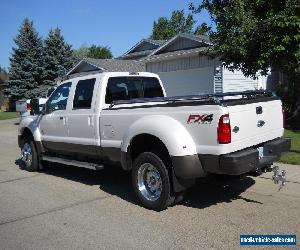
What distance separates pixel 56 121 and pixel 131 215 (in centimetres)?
315

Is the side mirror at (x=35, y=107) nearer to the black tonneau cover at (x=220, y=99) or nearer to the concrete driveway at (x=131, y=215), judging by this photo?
the concrete driveway at (x=131, y=215)

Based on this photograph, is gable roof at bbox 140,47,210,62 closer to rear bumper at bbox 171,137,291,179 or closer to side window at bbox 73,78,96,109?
side window at bbox 73,78,96,109

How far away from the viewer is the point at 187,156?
563 centimetres

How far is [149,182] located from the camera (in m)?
6.35

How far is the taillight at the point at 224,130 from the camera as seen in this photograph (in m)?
5.32

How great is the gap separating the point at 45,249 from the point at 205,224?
6.55 ft

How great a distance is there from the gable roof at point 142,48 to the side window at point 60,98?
22.5 m

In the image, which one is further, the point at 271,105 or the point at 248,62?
the point at 248,62

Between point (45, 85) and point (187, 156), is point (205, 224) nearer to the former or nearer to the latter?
point (187, 156)

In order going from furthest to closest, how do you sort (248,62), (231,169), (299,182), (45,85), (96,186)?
1. (45,85)
2. (248,62)
3. (96,186)
4. (299,182)
5. (231,169)

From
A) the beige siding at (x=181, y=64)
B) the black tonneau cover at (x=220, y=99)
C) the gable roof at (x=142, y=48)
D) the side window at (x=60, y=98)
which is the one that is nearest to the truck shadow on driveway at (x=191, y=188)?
the black tonneau cover at (x=220, y=99)

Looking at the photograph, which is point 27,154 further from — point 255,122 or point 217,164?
point 255,122

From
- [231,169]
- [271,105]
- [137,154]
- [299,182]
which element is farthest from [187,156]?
[299,182]

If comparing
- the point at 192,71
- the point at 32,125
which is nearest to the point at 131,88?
the point at 32,125
